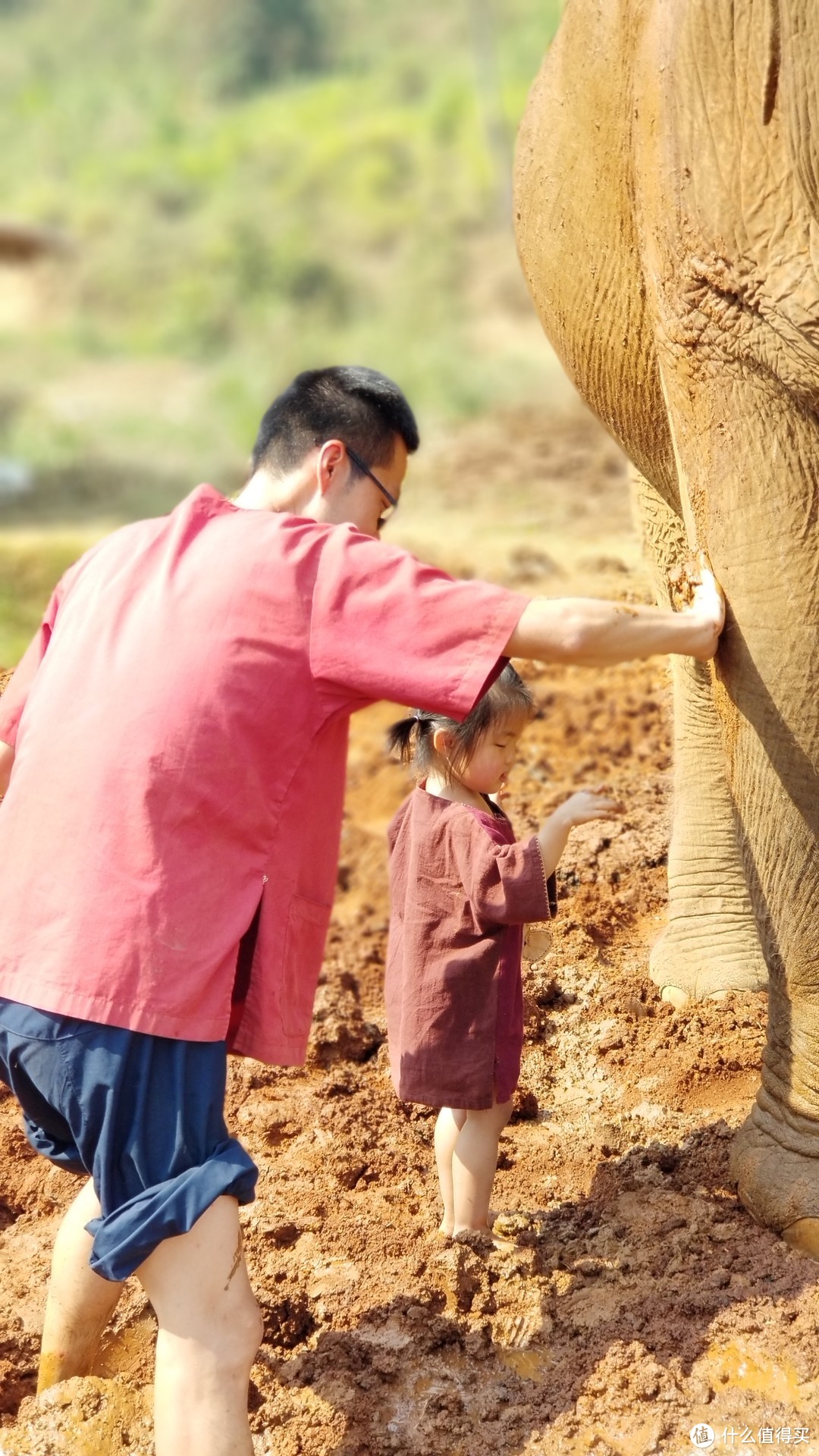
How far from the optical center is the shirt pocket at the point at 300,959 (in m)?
2.44

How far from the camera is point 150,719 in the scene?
231 centimetres

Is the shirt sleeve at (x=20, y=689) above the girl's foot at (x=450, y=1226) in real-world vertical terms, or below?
above

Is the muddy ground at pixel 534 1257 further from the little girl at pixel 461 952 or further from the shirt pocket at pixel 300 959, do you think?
the shirt pocket at pixel 300 959

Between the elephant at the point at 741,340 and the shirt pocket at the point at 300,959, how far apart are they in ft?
2.64

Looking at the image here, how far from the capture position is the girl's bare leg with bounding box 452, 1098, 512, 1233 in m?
2.85

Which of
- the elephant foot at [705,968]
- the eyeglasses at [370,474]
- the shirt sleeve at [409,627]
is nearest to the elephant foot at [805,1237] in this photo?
the elephant foot at [705,968]

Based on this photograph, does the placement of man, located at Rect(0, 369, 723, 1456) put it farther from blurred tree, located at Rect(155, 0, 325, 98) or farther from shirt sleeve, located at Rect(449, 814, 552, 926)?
blurred tree, located at Rect(155, 0, 325, 98)

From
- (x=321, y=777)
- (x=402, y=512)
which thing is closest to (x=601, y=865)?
(x=321, y=777)

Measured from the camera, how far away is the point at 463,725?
110 inches

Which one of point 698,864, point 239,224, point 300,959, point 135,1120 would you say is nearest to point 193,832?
point 300,959

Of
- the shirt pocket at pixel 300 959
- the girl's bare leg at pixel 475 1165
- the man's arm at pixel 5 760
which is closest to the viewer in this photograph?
the shirt pocket at pixel 300 959

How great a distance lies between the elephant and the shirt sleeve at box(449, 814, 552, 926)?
0.43 meters

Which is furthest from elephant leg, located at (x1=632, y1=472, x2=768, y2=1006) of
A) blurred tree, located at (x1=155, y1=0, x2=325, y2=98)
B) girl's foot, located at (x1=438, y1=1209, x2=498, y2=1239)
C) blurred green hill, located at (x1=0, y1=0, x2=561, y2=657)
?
blurred tree, located at (x1=155, y1=0, x2=325, y2=98)

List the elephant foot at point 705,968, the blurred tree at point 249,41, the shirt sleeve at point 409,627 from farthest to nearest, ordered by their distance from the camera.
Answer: the blurred tree at point 249,41 < the elephant foot at point 705,968 < the shirt sleeve at point 409,627
